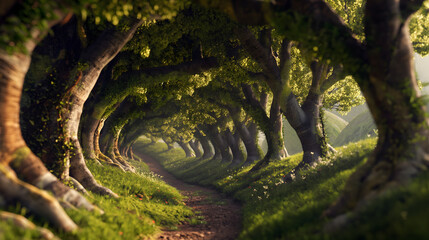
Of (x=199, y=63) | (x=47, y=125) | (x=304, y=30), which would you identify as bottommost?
(x=47, y=125)

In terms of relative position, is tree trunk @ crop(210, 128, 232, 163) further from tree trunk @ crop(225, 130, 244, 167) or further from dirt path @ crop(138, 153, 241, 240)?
dirt path @ crop(138, 153, 241, 240)

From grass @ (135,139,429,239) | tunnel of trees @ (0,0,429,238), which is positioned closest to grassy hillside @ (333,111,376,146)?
tunnel of trees @ (0,0,429,238)

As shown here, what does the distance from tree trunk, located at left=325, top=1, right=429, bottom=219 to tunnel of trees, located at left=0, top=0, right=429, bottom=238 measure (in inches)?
0.8

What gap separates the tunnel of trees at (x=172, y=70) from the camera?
4.30m

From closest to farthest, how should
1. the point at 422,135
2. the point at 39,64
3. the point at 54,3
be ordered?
1. the point at 54,3
2. the point at 422,135
3. the point at 39,64

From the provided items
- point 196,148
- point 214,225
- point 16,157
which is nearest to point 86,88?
point 16,157

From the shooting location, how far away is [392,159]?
4.84 meters

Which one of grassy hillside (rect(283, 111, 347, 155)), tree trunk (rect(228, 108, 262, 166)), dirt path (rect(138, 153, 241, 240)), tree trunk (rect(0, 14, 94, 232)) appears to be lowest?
grassy hillside (rect(283, 111, 347, 155))

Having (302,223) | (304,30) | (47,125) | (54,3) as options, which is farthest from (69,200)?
(304,30)

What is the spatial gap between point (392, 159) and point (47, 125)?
9445 mm

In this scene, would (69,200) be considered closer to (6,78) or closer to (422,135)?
(6,78)

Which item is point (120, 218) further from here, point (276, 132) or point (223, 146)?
point (223, 146)

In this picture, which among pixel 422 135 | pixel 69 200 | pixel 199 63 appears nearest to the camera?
pixel 422 135

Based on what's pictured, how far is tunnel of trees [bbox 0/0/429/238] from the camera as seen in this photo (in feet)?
14.1
